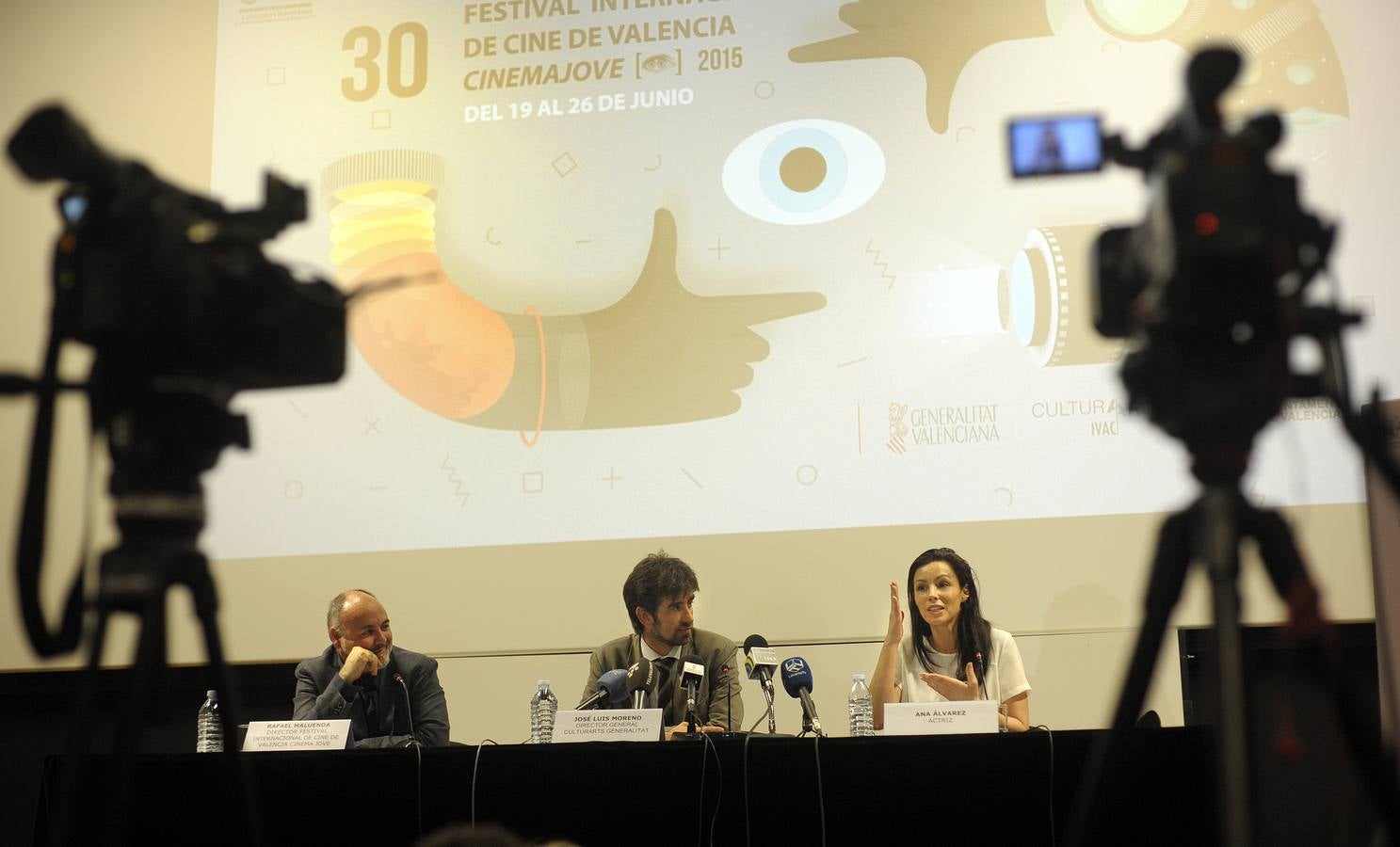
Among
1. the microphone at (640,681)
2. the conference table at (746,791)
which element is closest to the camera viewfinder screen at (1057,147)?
the conference table at (746,791)

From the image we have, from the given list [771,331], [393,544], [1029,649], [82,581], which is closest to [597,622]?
[393,544]

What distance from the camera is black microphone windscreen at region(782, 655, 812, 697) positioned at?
2762mm

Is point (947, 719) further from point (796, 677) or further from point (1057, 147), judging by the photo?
point (1057, 147)

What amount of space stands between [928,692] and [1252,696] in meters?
2.51

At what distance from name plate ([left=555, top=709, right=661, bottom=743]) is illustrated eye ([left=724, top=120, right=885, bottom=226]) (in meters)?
1.85

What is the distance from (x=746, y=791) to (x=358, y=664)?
1.32 m

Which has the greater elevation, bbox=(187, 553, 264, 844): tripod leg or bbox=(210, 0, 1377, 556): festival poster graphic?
bbox=(210, 0, 1377, 556): festival poster graphic

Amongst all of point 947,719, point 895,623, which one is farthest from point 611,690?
point 895,623

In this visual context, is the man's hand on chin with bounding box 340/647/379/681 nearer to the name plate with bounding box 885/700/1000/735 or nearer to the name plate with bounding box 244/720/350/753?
the name plate with bounding box 244/720/350/753

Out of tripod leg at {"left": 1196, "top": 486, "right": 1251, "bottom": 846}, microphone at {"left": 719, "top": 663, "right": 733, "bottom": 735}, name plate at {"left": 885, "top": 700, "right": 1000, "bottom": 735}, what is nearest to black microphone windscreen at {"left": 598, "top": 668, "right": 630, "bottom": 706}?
microphone at {"left": 719, "top": 663, "right": 733, "bottom": 735}

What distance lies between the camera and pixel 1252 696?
2.77 feet

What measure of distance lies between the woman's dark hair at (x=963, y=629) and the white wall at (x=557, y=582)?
0.40m

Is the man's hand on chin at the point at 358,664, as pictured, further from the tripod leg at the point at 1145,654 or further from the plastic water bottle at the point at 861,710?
the tripod leg at the point at 1145,654

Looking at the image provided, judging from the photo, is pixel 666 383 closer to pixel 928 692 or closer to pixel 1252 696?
pixel 928 692
